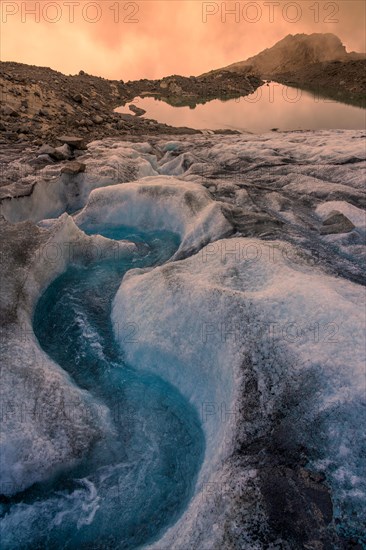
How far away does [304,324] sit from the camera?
3980 mm

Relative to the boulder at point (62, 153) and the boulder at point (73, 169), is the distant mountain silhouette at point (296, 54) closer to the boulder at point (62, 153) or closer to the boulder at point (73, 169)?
the boulder at point (62, 153)

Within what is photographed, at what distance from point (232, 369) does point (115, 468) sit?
1.50 metres

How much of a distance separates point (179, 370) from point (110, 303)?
82.3 inches

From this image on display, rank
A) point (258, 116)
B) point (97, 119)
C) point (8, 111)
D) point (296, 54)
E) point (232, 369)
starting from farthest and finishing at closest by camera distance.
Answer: point (296, 54), point (258, 116), point (97, 119), point (8, 111), point (232, 369)

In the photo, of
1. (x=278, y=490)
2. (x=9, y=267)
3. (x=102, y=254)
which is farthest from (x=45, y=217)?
(x=278, y=490)

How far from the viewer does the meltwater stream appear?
3.09 meters

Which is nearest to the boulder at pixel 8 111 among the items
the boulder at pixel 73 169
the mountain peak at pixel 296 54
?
the boulder at pixel 73 169

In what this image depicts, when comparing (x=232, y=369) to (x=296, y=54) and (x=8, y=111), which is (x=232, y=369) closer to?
(x=8, y=111)

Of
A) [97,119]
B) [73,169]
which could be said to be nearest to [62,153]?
[73,169]

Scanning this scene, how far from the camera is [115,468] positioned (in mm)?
3523

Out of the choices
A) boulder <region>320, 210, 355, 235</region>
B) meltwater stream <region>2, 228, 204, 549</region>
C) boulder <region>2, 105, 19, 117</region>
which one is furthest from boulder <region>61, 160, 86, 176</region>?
boulder <region>2, 105, 19, 117</region>

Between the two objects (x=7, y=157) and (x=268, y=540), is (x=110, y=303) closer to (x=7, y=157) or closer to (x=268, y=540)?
(x=268, y=540)

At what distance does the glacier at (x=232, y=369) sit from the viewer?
2.77m

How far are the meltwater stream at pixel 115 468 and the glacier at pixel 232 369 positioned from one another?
0.05 meters
